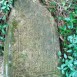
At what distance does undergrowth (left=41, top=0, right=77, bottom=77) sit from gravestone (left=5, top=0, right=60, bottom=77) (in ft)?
0.22

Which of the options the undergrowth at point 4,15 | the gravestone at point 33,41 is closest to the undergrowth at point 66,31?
the gravestone at point 33,41

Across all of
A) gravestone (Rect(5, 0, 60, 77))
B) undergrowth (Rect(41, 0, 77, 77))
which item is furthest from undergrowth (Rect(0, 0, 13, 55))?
undergrowth (Rect(41, 0, 77, 77))

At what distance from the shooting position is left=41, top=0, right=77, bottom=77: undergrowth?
7.50 ft

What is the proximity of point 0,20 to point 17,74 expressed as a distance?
0.80 m

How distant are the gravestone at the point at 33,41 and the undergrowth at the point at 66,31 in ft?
0.22

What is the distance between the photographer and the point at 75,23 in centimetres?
235

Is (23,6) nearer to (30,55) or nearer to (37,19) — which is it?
(37,19)

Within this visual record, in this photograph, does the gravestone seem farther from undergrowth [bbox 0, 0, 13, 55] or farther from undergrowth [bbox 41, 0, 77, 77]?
undergrowth [bbox 0, 0, 13, 55]

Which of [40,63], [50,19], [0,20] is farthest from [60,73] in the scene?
[0,20]

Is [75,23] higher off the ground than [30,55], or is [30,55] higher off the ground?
[75,23]

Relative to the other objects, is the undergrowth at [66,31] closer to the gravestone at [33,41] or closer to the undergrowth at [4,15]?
the gravestone at [33,41]

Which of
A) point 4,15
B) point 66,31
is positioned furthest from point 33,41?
point 4,15

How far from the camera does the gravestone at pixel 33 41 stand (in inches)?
91.5

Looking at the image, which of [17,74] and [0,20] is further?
[0,20]
